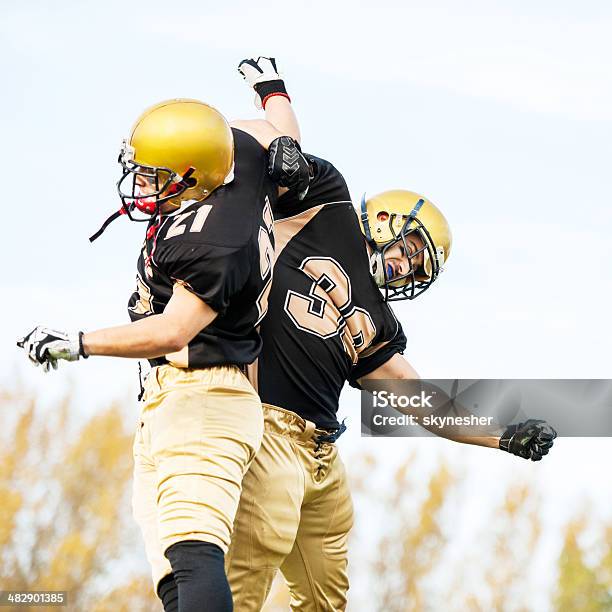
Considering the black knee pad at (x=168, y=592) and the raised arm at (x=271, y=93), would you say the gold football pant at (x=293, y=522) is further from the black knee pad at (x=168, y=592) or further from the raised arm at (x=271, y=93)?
Answer: the raised arm at (x=271, y=93)

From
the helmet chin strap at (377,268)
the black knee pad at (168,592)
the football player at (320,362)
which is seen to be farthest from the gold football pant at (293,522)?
the helmet chin strap at (377,268)

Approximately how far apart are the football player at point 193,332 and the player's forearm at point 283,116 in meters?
0.36

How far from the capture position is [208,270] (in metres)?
3.62

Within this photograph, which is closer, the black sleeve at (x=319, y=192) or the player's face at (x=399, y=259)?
the black sleeve at (x=319, y=192)

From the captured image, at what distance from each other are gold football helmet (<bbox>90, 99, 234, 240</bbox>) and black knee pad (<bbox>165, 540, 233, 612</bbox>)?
103 centimetres

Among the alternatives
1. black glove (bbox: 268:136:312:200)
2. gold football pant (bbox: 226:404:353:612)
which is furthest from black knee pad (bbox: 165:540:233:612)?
black glove (bbox: 268:136:312:200)

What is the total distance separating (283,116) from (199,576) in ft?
5.94

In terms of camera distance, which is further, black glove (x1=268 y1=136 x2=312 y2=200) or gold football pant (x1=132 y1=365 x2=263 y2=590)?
black glove (x1=268 y1=136 x2=312 y2=200)

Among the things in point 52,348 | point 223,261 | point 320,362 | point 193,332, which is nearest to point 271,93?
point 320,362

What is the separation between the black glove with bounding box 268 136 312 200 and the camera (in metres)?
4.04

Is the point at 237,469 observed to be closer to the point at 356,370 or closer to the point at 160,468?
the point at 160,468

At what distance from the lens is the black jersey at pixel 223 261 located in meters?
3.64

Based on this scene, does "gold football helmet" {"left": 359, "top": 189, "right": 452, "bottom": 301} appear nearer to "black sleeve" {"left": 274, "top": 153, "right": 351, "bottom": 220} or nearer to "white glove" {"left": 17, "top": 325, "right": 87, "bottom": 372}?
"black sleeve" {"left": 274, "top": 153, "right": 351, "bottom": 220}

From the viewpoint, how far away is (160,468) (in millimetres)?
3771
